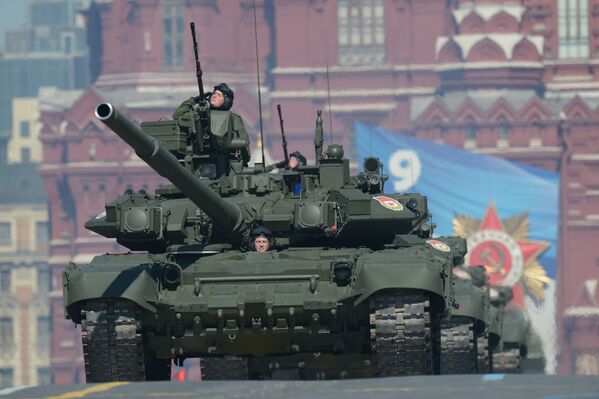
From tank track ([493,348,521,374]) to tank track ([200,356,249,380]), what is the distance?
12.5 m

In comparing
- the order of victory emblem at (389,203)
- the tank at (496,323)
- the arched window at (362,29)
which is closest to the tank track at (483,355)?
the tank at (496,323)

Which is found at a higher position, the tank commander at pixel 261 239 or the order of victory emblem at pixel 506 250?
the tank commander at pixel 261 239

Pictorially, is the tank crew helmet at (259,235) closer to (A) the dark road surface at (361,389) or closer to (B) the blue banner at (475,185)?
(A) the dark road surface at (361,389)

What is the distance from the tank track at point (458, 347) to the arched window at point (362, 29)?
120908 mm

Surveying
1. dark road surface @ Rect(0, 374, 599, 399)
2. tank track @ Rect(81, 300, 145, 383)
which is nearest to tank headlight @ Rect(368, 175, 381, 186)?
tank track @ Rect(81, 300, 145, 383)

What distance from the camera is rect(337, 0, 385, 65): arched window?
154625 millimetres

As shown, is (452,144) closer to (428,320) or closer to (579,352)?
(579,352)

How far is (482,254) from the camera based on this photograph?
398 feet

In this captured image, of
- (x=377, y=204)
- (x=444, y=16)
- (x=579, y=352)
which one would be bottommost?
(x=579, y=352)

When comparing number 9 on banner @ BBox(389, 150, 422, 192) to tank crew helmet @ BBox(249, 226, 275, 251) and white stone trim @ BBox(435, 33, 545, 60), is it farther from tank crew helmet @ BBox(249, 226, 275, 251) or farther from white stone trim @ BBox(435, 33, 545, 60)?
tank crew helmet @ BBox(249, 226, 275, 251)

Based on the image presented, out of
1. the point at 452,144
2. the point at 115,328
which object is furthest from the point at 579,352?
the point at 115,328

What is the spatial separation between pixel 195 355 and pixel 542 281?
96045mm

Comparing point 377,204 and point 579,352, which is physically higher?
point 377,204

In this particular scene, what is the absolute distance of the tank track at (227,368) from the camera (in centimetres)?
3117
